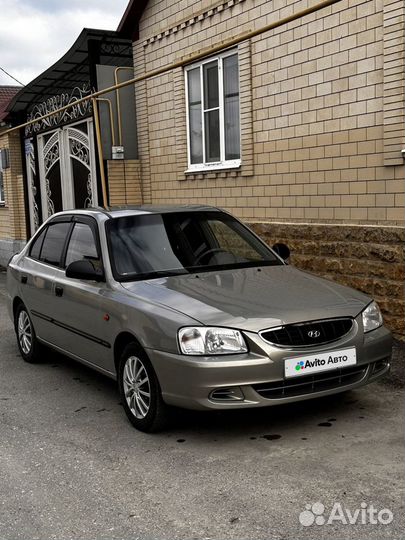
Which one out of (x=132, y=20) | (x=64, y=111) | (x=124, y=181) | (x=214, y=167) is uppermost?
(x=132, y=20)

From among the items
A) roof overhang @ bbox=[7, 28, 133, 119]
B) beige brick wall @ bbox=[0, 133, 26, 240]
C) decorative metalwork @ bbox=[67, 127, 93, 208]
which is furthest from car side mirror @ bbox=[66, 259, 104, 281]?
beige brick wall @ bbox=[0, 133, 26, 240]

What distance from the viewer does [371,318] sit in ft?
16.1

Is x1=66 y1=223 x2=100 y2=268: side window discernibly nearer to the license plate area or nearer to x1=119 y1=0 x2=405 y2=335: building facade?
the license plate area

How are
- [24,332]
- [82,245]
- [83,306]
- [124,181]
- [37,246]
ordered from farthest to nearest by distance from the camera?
[124,181], [24,332], [37,246], [82,245], [83,306]

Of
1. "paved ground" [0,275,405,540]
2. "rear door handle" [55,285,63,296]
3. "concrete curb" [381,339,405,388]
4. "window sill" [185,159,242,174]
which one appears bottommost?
"concrete curb" [381,339,405,388]

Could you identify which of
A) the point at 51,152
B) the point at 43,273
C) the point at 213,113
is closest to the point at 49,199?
the point at 51,152

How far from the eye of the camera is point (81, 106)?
13805mm

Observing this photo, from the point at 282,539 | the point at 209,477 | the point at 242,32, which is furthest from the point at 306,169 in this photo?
the point at 282,539

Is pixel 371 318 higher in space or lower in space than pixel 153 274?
lower

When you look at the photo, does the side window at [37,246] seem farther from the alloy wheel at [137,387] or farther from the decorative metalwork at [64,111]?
the decorative metalwork at [64,111]

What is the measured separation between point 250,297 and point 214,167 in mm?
5970

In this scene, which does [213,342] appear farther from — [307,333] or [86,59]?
[86,59]

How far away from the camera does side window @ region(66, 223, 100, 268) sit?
18.8ft

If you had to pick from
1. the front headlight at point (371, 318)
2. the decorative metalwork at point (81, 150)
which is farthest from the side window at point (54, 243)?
the decorative metalwork at point (81, 150)
